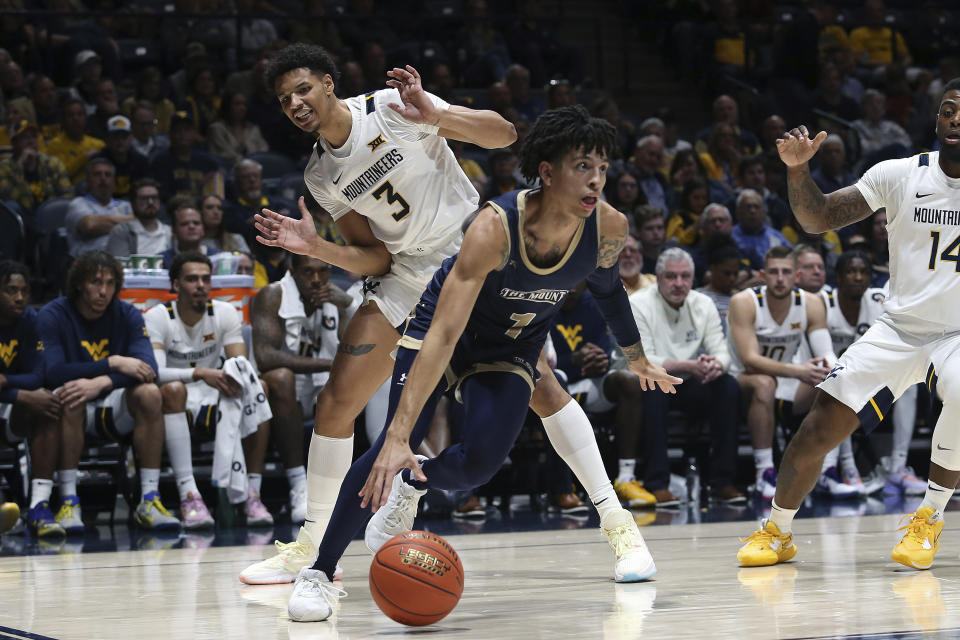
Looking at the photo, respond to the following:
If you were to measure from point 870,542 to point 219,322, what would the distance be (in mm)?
3942

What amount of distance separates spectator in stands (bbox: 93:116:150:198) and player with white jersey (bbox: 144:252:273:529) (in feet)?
8.19

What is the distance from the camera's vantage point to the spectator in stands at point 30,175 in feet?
30.5

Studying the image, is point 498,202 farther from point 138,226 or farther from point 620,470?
point 138,226

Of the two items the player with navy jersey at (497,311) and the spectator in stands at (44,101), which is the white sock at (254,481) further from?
the spectator in stands at (44,101)

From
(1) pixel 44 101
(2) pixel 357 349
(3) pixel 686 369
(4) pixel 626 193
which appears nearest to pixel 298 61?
(2) pixel 357 349

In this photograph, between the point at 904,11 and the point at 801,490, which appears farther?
the point at 904,11

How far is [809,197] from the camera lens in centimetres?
476

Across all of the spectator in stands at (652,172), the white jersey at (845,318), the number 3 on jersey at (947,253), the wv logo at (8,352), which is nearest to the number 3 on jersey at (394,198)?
the number 3 on jersey at (947,253)

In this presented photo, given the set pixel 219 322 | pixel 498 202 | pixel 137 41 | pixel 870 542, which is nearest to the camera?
pixel 498 202

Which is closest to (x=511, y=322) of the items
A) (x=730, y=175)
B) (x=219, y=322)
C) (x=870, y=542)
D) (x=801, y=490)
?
(x=801, y=490)

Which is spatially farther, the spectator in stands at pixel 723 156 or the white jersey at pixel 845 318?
the spectator in stands at pixel 723 156

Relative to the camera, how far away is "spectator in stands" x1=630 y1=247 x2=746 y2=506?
25.4ft

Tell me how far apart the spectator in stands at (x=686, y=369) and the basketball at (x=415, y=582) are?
13.4ft

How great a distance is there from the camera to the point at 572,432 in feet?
15.5
